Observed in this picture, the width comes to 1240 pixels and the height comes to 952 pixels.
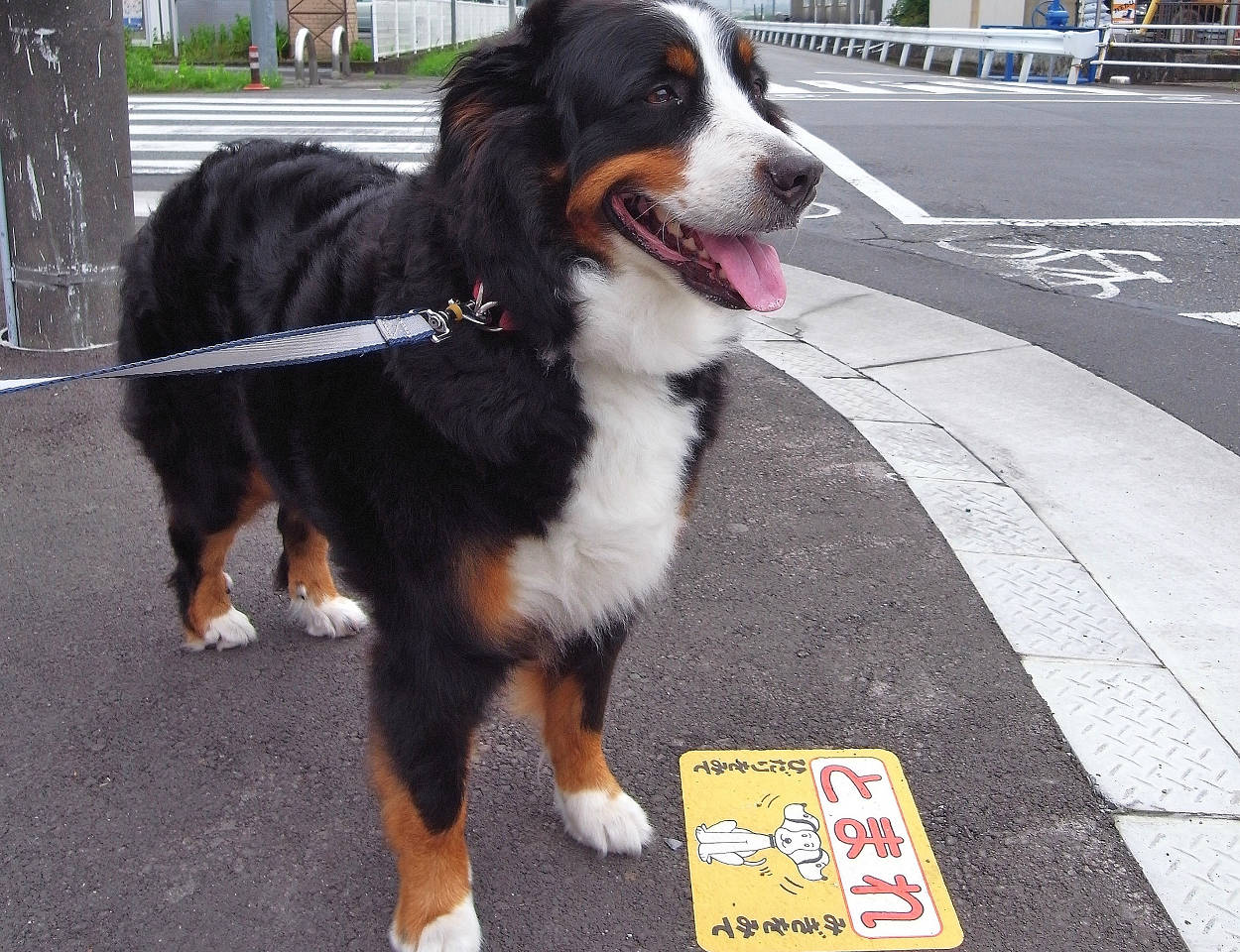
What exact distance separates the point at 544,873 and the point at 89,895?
0.96 meters

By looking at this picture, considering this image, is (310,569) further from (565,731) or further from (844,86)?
(844,86)

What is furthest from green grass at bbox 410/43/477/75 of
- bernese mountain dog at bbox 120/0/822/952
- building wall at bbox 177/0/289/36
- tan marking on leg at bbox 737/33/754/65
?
bernese mountain dog at bbox 120/0/822/952

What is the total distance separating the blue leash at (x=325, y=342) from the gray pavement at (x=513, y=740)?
104 cm

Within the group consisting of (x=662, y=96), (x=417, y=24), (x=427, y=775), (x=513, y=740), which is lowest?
(x=513, y=740)

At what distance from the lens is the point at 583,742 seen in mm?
2680

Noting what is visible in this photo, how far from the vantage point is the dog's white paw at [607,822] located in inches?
103

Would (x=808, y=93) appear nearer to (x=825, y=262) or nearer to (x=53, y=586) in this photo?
(x=825, y=262)

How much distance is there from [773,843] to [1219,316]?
194 inches

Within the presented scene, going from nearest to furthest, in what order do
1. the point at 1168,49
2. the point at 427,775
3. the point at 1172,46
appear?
the point at 427,775 → the point at 1172,46 → the point at 1168,49

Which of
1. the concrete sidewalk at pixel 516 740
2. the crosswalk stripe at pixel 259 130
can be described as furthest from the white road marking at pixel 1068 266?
the crosswalk stripe at pixel 259 130

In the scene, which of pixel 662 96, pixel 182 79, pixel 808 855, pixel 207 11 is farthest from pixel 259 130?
pixel 207 11

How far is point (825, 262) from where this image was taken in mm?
7367

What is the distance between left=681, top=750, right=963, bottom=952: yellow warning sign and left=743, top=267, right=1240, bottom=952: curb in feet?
1.63

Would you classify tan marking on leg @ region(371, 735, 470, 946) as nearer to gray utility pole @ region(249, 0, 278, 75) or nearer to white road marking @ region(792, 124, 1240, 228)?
white road marking @ region(792, 124, 1240, 228)
